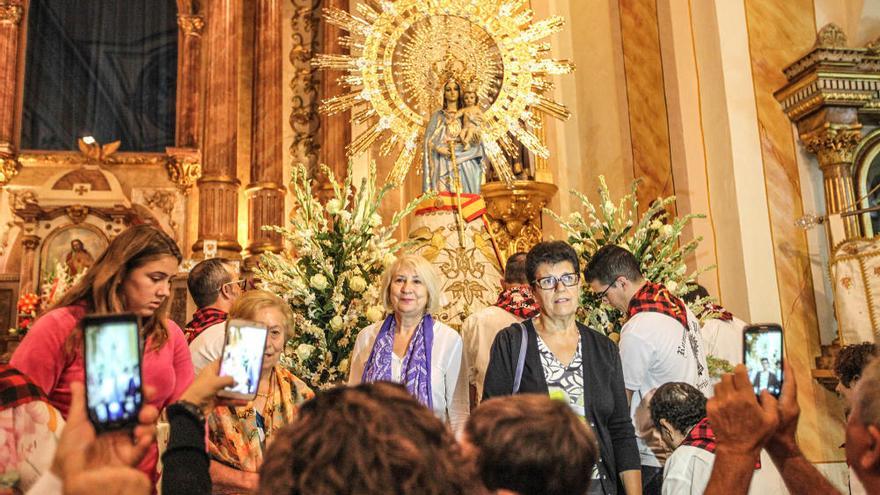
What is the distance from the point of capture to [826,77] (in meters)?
6.03

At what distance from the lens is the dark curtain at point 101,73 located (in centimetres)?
1343

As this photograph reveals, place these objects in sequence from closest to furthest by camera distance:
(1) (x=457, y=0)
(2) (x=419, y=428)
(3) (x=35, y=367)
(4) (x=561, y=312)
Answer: (2) (x=419, y=428) < (3) (x=35, y=367) < (4) (x=561, y=312) < (1) (x=457, y=0)

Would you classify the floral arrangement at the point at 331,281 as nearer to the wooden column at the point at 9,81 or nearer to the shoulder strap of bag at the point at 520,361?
the shoulder strap of bag at the point at 520,361

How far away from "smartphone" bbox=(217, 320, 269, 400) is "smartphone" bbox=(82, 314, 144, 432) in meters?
0.41

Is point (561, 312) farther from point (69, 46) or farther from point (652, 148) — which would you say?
point (69, 46)

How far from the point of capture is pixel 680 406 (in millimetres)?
3117

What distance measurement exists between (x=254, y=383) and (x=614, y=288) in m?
2.28

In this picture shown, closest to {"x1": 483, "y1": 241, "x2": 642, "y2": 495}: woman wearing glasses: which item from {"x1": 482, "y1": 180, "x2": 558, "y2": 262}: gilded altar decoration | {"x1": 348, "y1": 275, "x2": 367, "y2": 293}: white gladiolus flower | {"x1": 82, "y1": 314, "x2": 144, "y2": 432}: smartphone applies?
{"x1": 348, "y1": 275, "x2": 367, "y2": 293}: white gladiolus flower

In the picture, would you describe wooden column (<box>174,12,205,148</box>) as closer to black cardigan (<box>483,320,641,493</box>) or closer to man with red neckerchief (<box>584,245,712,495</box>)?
man with red neckerchief (<box>584,245,712,495</box>)

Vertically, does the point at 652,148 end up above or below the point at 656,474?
above

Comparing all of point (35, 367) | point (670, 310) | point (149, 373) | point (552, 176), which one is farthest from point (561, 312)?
point (552, 176)

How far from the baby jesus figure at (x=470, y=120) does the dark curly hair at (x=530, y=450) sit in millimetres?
5212

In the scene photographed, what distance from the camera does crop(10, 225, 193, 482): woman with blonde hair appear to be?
2357 millimetres

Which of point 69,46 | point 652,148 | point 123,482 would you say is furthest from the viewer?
point 69,46
